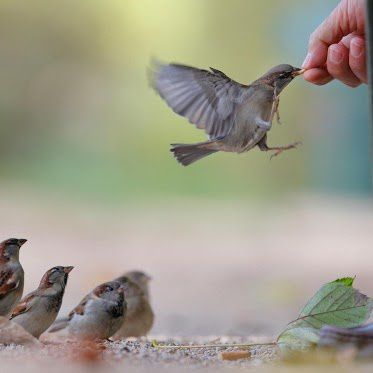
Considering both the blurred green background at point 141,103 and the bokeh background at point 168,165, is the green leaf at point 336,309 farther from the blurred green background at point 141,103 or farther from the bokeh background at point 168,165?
the blurred green background at point 141,103

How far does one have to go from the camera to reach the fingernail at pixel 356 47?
Answer: 3.70m

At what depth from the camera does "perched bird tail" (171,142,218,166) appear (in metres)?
3.19

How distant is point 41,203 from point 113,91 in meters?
3.62

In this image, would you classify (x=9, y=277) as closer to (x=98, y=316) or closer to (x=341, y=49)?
(x=98, y=316)

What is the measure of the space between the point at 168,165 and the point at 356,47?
45.6ft

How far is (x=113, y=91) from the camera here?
19.1 m

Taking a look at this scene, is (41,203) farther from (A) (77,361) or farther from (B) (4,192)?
(A) (77,361)

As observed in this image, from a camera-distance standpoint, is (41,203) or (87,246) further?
(41,203)

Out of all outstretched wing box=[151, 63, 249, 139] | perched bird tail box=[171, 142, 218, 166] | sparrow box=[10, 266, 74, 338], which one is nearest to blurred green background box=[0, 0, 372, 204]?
sparrow box=[10, 266, 74, 338]

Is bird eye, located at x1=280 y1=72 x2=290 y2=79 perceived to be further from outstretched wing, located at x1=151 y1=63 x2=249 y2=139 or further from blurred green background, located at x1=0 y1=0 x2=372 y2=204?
blurred green background, located at x1=0 y1=0 x2=372 y2=204

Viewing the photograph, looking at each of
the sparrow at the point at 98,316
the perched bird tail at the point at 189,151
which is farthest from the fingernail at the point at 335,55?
the sparrow at the point at 98,316

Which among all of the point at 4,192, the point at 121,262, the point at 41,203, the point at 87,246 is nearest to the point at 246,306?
the point at 121,262

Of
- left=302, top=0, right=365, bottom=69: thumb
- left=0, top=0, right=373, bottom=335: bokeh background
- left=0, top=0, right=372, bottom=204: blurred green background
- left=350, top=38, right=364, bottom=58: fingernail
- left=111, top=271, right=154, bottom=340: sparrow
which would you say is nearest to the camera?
left=350, top=38, right=364, bottom=58: fingernail

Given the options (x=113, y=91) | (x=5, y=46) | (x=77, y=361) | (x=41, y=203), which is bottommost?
(x=77, y=361)
